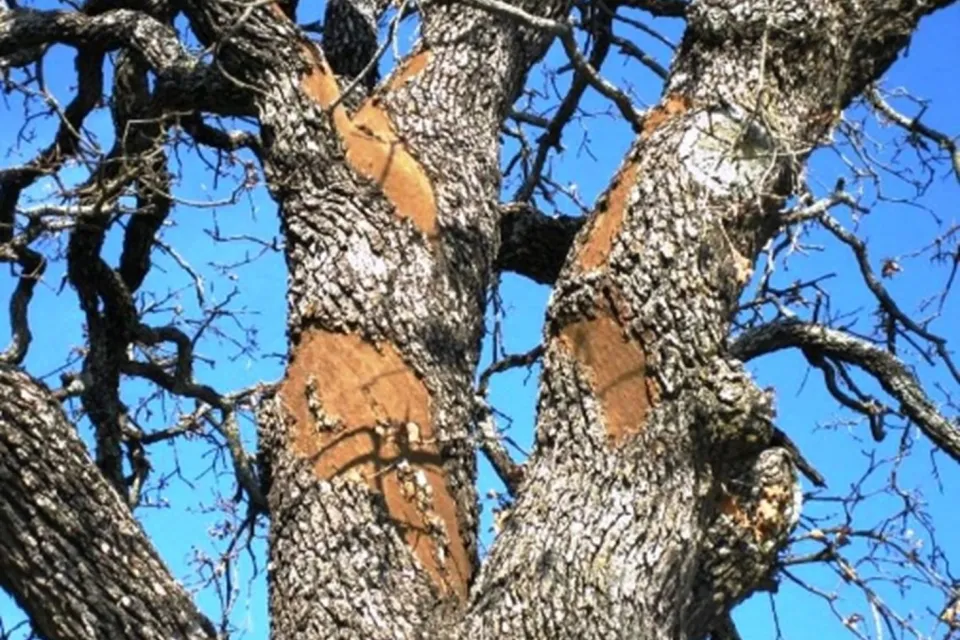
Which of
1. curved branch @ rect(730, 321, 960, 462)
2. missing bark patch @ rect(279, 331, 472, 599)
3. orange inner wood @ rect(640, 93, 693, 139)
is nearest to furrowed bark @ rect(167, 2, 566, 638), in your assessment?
missing bark patch @ rect(279, 331, 472, 599)

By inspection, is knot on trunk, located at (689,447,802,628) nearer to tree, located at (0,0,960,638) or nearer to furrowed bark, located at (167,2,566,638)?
tree, located at (0,0,960,638)

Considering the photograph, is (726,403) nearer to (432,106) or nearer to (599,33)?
(432,106)

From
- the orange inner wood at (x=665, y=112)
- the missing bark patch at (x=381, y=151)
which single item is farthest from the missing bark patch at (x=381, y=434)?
the orange inner wood at (x=665, y=112)

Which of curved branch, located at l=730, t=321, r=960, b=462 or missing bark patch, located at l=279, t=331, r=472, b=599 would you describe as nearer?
missing bark patch, located at l=279, t=331, r=472, b=599

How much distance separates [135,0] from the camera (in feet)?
17.5

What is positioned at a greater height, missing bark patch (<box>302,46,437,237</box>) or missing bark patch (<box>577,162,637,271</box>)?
missing bark patch (<box>302,46,437,237</box>)

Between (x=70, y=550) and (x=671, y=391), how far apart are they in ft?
4.59

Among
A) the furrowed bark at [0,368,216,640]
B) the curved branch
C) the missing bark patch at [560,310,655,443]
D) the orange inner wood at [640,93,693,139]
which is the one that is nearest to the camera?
the furrowed bark at [0,368,216,640]

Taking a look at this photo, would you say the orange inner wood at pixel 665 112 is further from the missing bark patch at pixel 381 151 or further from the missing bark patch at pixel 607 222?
the missing bark patch at pixel 381 151

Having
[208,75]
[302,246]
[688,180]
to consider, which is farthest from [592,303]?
[208,75]

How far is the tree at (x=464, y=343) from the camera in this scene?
3.39 meters

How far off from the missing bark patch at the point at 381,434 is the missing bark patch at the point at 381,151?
0.46m

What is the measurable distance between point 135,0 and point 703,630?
306 cm

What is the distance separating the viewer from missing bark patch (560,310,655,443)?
11.4 feet
